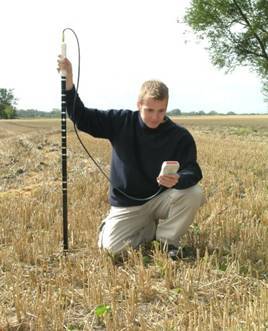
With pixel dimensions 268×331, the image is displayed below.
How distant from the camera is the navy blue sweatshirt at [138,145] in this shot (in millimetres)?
5316

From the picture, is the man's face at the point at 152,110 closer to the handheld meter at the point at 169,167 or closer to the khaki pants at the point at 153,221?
the handheld meter at the point at 169,167

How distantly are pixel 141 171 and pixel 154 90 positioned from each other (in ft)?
2.82

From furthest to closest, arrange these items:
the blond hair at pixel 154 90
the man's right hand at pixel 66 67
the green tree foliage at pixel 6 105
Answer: the green tree foliage at pixel 6 105
the man's right hand at pixel 66 67
the blond hair at pixel 154 90

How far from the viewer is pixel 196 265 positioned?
4648mm

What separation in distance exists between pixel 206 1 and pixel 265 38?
2.69 meters

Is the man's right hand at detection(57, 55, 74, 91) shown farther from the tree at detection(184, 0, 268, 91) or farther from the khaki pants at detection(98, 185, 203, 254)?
the tree at detection(184, 0, 268, 91)

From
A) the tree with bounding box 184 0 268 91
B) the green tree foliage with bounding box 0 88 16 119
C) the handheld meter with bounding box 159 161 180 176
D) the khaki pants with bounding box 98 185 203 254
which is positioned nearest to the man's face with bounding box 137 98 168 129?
the handheld meter with bounding box 159 161 180 176

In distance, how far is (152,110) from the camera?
502 centimetres

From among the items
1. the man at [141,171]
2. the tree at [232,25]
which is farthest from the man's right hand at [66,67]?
the tree at [232,25]

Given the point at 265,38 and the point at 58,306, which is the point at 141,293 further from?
the point at 265,38

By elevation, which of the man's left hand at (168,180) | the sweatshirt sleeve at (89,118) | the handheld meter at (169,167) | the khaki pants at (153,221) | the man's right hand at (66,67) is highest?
the man's right hand at (66,67)

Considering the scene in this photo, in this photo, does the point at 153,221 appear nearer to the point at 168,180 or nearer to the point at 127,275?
the point at 168,180

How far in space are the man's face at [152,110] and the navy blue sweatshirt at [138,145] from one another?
0.56 feet

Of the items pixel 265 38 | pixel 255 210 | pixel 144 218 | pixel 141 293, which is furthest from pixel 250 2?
pixel 141 293
